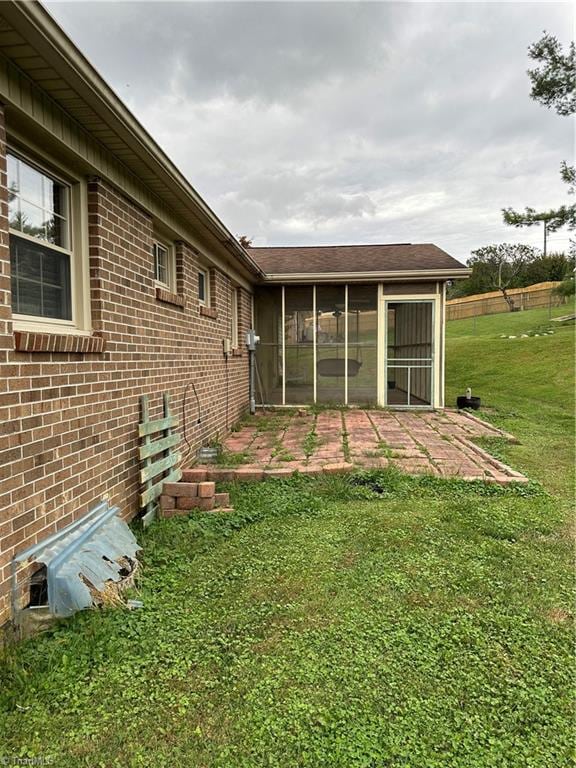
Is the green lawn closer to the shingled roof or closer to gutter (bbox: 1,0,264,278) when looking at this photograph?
gutter (bbox: 1,0,264,278)

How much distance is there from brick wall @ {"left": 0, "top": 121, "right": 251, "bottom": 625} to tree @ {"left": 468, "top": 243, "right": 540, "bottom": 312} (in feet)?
141

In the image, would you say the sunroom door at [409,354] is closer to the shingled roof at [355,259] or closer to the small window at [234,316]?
the shingled roof at [355,259]

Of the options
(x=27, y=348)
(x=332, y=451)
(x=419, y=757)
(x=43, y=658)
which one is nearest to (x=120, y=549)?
(x=43, y=658)

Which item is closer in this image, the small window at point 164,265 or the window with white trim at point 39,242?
the window with white trim at point 39,242

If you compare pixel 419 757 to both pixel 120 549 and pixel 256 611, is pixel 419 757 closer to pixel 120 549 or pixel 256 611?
pixel 256 611

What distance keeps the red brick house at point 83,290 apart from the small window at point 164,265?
0.07 ft

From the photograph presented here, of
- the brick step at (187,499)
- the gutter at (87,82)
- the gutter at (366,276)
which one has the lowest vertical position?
the brick step at (187,499)

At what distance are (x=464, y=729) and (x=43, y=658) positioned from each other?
1.78m

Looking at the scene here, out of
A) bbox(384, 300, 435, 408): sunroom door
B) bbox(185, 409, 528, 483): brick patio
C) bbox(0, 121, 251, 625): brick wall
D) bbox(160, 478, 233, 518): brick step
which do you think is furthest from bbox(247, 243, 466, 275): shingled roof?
bbox(160, 478, 233, 518): brick step

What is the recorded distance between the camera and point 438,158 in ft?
51.8

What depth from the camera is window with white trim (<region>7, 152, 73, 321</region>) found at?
256 centimetres

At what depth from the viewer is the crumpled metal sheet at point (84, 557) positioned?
87.1 inches

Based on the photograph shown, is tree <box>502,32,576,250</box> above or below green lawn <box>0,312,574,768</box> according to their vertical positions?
above

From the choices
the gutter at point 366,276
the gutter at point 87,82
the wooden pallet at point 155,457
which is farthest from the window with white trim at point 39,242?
the gutter at point 366,276
